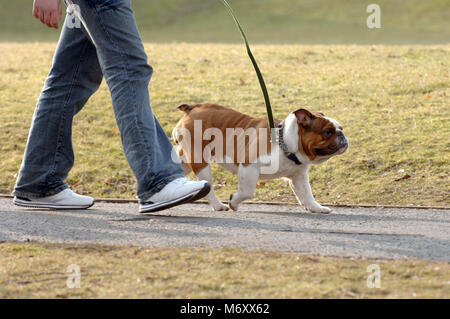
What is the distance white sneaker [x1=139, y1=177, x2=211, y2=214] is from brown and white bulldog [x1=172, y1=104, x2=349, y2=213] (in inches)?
33.8

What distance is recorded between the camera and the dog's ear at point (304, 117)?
5.18 meters

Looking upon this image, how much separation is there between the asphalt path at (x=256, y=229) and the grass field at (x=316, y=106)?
41.5 inches

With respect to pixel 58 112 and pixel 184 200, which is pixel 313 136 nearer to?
pixel 184 200

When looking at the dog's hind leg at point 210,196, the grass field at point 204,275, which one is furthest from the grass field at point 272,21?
the grass field at point 204,275

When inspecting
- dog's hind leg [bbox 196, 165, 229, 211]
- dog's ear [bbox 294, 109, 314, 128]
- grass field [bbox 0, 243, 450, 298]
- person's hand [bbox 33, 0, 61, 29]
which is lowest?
grass field [bbox 0, 243, 450, 298]

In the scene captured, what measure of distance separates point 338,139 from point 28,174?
2226mm

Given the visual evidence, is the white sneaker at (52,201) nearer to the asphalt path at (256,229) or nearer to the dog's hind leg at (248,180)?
the asphalt path at (256,229)

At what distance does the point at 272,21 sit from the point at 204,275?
96.1ft

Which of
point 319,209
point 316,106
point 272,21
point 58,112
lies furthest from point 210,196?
point 272,21

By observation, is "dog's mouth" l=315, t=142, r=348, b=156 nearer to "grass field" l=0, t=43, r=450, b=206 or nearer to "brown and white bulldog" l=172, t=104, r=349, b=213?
"brown and white bulldog" l=172, t=104, r=349, b=213

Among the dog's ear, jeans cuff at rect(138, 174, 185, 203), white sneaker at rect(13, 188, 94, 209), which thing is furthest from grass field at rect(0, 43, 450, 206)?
jeans cuff at rect(138, 174, 185, 203)

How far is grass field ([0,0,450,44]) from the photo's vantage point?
1030 inches

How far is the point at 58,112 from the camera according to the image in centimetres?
505
